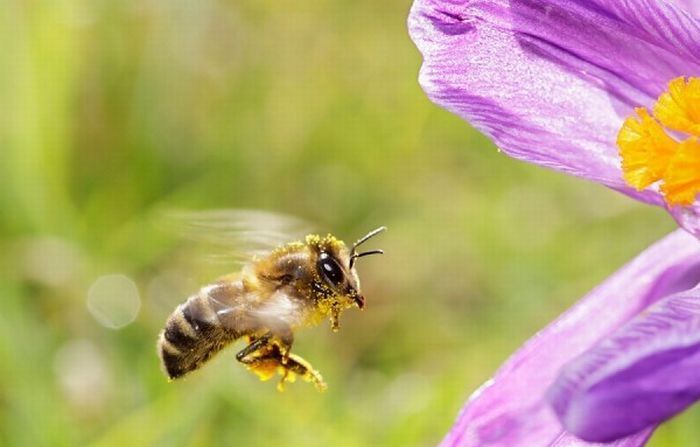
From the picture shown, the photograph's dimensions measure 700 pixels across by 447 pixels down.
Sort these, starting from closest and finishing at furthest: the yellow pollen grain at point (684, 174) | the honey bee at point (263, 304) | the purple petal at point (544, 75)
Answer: the yellow pollen grain at point (684, 174) < the purple petal at point (544, 75) < the honey bee at point (263, 304)

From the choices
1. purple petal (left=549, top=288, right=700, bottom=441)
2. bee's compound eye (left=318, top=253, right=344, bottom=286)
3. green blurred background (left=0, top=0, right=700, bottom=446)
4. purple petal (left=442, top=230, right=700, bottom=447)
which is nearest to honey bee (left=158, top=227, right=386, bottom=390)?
bee's compound eye (left=318, top=253, right=344, bottom=286)

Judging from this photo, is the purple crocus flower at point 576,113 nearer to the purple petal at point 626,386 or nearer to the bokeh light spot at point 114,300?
the purple petal at point 626,386

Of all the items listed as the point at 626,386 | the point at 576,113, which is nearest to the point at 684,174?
the point at 576,113

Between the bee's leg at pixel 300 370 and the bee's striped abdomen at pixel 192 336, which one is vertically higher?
the bee's striped abdomen at pixel 192 336

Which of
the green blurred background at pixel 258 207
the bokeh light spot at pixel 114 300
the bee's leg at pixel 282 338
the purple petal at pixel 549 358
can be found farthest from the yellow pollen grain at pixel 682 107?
the bokeh light spot at pixel 114 300

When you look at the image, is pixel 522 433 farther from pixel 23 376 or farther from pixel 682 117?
pixel 23 376

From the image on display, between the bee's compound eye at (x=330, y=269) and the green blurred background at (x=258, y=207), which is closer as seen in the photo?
the bee's compound eye at (x=330, y=269)

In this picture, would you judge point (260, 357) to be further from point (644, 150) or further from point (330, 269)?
point (644, 150)
